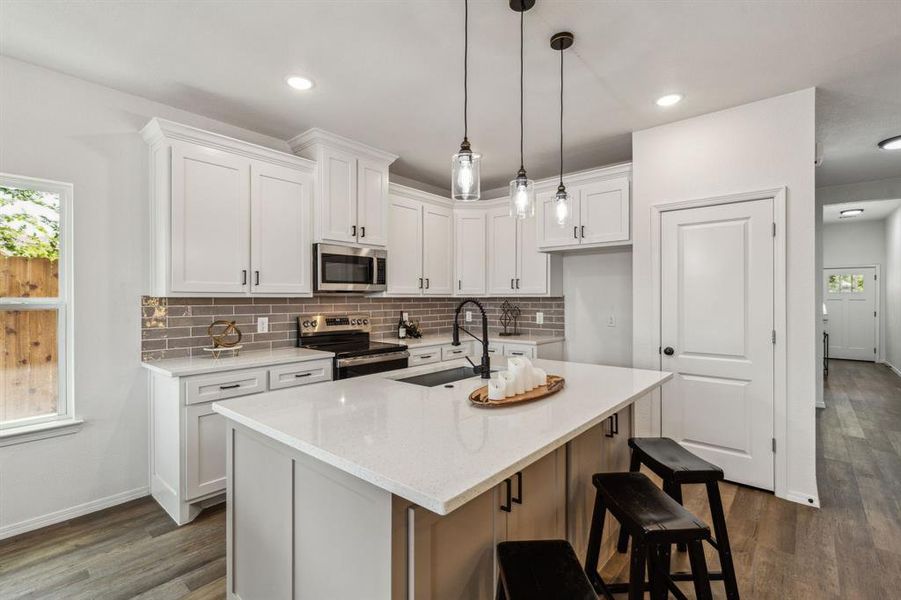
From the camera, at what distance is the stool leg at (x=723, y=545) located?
174 cm

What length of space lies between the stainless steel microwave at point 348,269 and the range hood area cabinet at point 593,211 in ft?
5.22

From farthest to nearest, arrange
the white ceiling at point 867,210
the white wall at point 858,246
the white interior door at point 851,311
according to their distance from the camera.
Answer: the white interior door at point 851,311, the white wall at point 858,246, the white ceiling at point 867,210

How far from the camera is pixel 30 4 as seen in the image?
1.96 m

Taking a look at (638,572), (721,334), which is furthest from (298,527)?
(721,334)

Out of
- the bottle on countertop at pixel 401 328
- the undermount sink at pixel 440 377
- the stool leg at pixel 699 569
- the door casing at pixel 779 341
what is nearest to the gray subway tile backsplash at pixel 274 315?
the bottle on countertop at pixel 401 328

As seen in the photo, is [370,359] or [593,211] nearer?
[370,359]

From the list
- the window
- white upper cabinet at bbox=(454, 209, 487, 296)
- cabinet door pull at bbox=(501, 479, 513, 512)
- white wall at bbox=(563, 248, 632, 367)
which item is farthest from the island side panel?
white wall at bbox=(563, 248, 632, 367)

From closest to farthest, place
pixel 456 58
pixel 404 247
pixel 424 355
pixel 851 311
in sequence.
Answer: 1. pixel 456 58
2. pixel 424 355
3. pixel 404 247
4. pixel 851 311

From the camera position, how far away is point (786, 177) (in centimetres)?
281

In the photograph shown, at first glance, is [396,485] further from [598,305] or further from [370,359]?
[598,305]

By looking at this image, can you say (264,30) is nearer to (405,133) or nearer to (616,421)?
(405,133)

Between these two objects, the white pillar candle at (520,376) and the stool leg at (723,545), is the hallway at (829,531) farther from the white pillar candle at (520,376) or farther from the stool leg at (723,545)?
the white pillar candle at (520,376)

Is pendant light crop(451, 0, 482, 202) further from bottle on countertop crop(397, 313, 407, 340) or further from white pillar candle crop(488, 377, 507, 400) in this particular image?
bottle on countertop crop(397, 313, 407, 340)

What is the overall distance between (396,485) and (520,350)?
11.0ft
